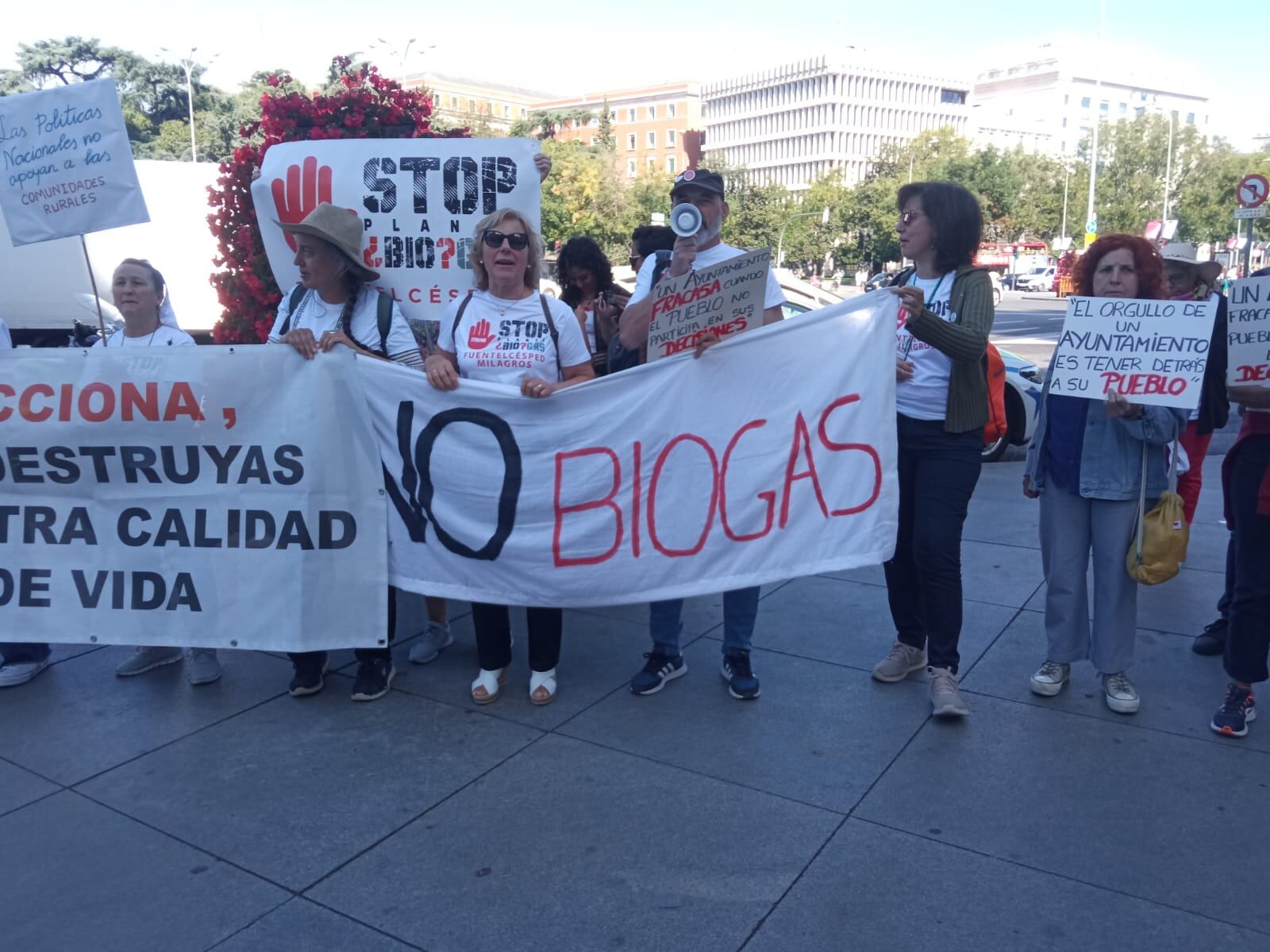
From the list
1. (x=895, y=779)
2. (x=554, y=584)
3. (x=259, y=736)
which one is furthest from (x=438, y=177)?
(x=895, y=779)

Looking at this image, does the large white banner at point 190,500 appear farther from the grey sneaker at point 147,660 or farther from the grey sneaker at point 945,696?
the grey sneaker at point 945,696

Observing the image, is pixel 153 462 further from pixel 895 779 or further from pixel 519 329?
pixel 895 779

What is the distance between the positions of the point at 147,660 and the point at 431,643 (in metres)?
1.23

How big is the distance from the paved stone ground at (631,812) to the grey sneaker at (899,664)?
0.25 feet

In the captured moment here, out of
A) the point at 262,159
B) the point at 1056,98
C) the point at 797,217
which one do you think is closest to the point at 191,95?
the point at 797,217

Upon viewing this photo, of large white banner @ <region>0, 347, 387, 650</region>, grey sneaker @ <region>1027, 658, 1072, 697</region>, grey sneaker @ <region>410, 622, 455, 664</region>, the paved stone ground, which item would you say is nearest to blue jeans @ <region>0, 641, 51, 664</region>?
the paved stone ground

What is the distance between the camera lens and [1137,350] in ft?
12.2

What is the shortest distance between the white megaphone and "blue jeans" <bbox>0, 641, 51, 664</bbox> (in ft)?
10.5

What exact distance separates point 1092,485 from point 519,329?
2241mm

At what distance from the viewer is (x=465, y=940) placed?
8.81 ft

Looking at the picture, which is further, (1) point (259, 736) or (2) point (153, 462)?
(2) point (153, 462)

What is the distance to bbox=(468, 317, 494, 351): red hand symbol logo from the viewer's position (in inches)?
159

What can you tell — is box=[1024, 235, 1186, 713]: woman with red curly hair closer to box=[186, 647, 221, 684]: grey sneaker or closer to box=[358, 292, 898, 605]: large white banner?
box=[358, 292, 898, 605]: large white banner

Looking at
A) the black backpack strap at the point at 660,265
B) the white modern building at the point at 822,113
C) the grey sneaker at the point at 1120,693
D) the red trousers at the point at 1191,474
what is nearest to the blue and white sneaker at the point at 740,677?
the grey sneaker at the point at 1120,693
